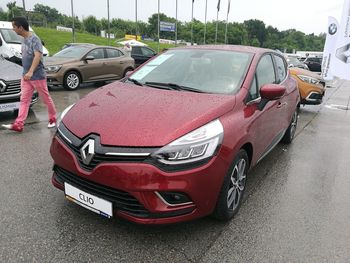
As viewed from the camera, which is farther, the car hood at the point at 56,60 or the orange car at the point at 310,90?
the car hood at the point at 56,60

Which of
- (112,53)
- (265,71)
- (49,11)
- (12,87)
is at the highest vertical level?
(49,11)

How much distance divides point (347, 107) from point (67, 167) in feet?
31.9

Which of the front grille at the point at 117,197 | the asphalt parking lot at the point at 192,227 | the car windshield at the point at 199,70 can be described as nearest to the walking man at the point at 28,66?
the asphalt parking lot at the point at 192,227

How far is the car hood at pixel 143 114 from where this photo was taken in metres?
2.62

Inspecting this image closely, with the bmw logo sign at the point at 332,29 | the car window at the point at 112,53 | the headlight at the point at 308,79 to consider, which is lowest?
the headlight at the point at 308,79

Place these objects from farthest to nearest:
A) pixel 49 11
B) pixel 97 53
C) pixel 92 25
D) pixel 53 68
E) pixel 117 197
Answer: pixel 49 11, pixel 92 25, pixel 97 53, pixel 53 68, pixel 117 197

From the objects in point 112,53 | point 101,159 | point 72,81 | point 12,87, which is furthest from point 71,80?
point 101,159

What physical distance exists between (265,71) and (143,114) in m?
1.95

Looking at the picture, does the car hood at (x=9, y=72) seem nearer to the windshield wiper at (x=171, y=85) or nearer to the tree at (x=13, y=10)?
the windshield wiper at (x=171, y=85)

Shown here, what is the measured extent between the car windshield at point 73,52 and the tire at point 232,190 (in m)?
8.94

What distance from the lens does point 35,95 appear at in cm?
668

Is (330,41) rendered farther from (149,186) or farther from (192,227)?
(149,186)

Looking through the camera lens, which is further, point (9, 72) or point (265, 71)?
point (9, 72)

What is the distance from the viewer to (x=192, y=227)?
9.84 ft
